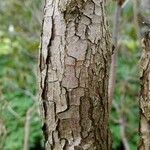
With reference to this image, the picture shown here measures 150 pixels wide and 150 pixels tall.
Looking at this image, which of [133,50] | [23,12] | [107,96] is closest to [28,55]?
[23,12]

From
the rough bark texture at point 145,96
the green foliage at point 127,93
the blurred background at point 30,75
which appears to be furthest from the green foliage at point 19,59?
the rough bark texture at point 145,96

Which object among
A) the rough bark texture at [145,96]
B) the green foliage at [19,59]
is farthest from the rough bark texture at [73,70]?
the green foliage at [19,59]

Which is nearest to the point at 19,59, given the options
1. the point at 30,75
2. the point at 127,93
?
the point at 30,75

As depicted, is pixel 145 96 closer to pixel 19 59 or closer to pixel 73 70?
pixel 73 70

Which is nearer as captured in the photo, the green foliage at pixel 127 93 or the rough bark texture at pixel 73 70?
the rough bark texture at pixel 73 70

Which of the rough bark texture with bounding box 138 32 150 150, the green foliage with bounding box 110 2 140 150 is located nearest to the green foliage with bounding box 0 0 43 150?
the green foliage with bounding box 110 2 140 150

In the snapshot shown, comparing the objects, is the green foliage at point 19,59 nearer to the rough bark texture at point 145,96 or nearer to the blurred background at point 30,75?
the blurred background at point 30,75
